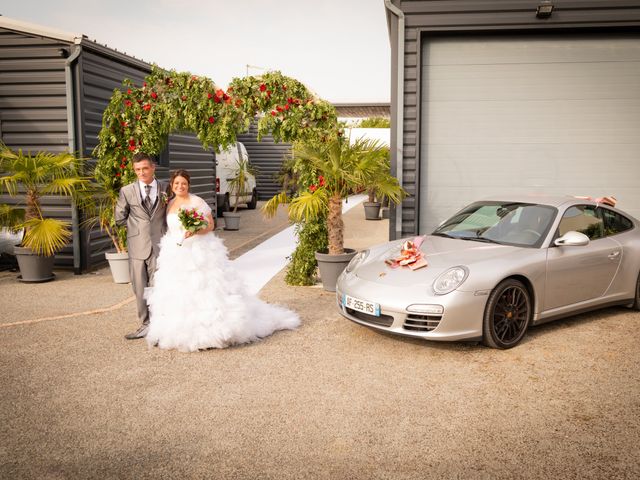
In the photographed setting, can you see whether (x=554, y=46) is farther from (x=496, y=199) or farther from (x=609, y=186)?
(x=496, y=199)

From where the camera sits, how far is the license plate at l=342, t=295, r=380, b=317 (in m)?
4.88

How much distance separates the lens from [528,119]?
8.33 m

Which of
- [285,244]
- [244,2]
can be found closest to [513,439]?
[285,244]

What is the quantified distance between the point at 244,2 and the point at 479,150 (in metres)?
10.6

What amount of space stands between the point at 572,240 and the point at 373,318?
6.27ft

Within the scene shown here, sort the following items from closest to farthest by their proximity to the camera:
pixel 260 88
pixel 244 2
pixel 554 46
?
pixel 260 88 < pixel 554 46 < pixel 244 2

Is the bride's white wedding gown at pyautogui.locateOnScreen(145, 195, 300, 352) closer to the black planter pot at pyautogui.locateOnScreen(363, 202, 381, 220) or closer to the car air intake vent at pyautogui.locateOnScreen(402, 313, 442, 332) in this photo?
the car air intake vent at pyautogui.locateOnScreen(402, 313, 442, 332)

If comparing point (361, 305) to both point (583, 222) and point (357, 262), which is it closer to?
point (357, 262)

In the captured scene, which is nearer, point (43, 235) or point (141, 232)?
point (141, 232)

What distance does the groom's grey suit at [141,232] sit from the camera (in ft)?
18.0

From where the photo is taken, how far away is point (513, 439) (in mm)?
3389

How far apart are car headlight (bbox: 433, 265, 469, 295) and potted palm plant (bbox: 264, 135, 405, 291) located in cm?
241

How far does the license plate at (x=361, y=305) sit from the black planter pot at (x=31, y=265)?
199 inches

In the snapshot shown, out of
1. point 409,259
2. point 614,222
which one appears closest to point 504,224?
point 409,259
